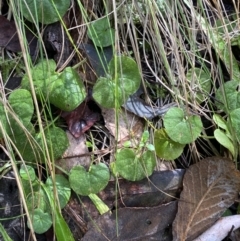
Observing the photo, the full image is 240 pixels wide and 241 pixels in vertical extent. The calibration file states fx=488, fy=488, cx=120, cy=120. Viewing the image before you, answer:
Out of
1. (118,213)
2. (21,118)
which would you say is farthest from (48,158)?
(118,213)

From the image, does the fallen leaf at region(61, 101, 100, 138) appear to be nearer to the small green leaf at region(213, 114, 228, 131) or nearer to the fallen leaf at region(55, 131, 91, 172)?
the fallen leaf at region(55, 131, 91, 172)

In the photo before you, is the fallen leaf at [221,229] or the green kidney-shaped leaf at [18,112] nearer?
the green kidney-shaped leaf at [18,112]

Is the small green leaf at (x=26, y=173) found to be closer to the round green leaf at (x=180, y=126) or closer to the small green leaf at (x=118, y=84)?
the small green leaf at (x=118, y=84)

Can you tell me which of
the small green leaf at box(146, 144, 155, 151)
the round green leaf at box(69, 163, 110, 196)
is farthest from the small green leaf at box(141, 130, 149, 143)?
the round green leaf at box(69, 163, 110, 196)

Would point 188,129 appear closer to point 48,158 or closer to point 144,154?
point 144,154

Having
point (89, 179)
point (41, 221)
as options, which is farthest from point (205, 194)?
point (41, 221)

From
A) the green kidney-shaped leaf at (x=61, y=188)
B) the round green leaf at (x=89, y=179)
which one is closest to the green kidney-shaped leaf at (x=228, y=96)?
the round green leaf at (x=89, y=179)
